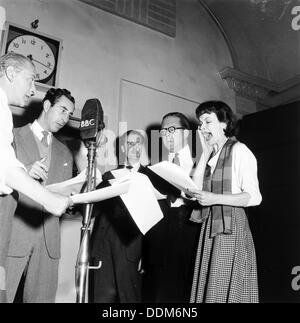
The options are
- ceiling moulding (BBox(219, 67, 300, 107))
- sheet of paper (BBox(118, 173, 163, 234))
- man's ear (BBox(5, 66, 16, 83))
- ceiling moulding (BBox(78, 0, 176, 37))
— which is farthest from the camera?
ceiling moulding (BBox(219, 67, 300, 107))

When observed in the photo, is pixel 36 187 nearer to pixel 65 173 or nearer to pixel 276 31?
pixel 65 173

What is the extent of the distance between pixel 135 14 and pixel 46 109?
163 cm

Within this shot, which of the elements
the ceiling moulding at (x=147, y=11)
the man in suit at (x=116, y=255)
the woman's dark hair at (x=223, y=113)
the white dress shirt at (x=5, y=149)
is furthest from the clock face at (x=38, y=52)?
the white dress shirt at (x=5, y=149)

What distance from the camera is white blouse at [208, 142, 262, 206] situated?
1.84 m

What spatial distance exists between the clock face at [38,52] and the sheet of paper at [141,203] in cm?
167

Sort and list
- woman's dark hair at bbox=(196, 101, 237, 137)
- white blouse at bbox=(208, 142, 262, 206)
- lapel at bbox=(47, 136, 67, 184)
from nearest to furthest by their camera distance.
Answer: white blouse at bbox=(208, 142, 262, 206) < woman's dark hair at bbox=(196, 101, 237, 137) < lapel at bbox=(47, 136, 67, 184)

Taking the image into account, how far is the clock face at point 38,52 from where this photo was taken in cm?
285

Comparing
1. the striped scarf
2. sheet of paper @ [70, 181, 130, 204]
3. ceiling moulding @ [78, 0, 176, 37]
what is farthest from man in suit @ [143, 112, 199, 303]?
ceiling moulding @ [78, 0, 176, 37]

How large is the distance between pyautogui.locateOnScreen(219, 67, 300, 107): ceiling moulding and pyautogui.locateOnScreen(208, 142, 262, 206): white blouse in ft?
7.89

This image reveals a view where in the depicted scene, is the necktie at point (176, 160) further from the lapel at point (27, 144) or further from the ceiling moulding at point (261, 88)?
the ceiling moulding at point (261, 88)

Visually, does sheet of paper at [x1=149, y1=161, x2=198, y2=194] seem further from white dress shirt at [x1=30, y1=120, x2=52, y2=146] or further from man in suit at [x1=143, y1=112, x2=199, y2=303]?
white dress shirt at [x1=30, y1=120, x2=52, y2=146]

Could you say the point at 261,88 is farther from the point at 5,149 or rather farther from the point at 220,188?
the point at 5,149

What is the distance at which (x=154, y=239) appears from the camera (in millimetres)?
2389
